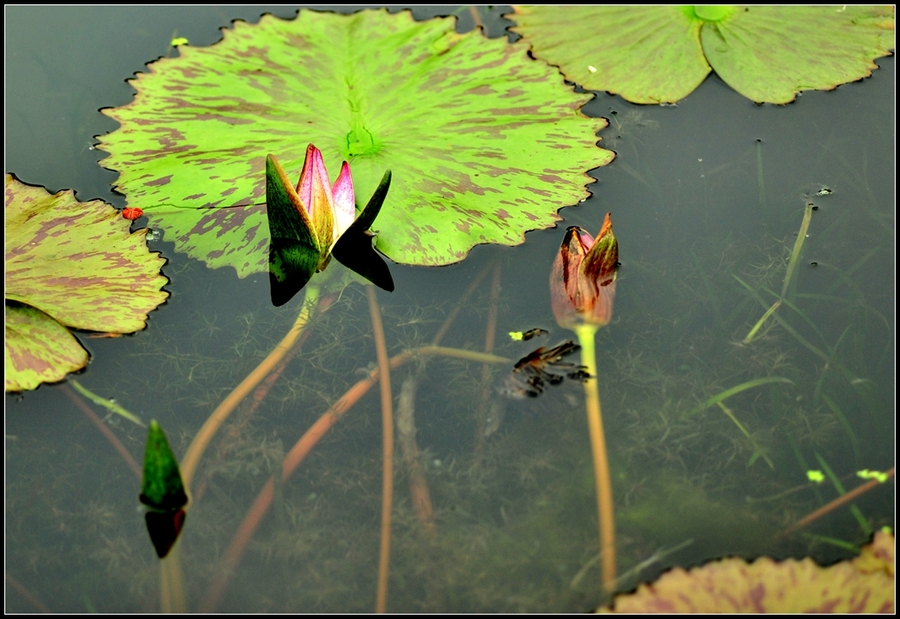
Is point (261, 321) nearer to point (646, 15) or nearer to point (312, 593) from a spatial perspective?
point (312, 593)

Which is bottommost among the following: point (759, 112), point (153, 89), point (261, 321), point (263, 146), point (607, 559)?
point (607, 559)

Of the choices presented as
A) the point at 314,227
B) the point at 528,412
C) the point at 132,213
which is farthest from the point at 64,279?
the point at 528,412

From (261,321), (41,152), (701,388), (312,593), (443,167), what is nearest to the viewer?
(312,593)

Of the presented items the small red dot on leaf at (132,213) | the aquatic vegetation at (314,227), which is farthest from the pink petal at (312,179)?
the small red dot on leaf at (132,213)

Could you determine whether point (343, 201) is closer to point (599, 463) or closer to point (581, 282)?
point (581, 282)

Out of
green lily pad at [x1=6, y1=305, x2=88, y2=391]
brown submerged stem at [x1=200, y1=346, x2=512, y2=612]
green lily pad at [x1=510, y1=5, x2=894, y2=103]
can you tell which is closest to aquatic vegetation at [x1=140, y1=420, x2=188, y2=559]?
brown submerged stem at [x1=200, y1=346, x2=512, y2=612]

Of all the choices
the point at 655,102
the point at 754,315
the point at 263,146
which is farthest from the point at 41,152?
the point at 754,315

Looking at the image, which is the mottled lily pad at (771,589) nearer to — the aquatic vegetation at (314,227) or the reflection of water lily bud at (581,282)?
the reflection of water lily bud at (581,282)

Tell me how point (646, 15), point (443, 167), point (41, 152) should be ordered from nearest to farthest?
1. point (443, 167)
2. point (41, 152)
3. point (646, 15)
